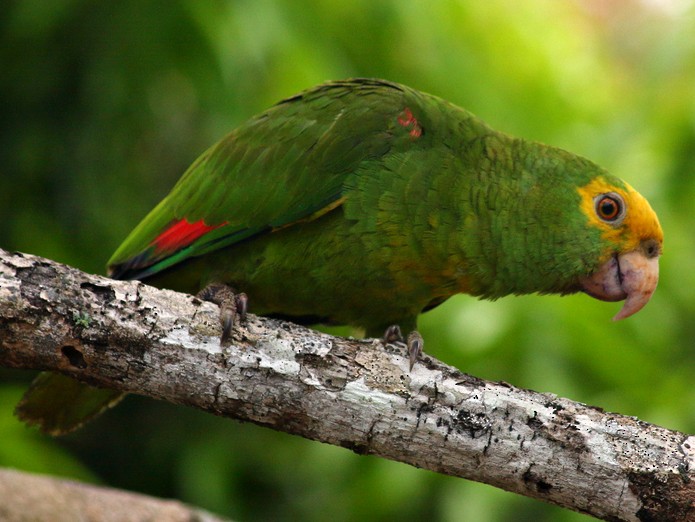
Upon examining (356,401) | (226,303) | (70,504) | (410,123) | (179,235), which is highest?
(410,123)

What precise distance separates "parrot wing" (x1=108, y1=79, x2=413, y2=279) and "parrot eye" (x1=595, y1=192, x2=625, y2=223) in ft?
2.22

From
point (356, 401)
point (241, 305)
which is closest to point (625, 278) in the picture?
point (356, 401)

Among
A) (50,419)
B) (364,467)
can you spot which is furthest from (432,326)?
(50,419)

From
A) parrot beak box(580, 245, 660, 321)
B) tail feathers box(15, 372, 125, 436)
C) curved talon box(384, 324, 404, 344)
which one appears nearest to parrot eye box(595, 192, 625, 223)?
parrot beak box(580, 245, 660, 321)

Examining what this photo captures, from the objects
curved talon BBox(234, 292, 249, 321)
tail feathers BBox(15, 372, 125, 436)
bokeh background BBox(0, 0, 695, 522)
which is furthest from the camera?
bokeh background BBox(0, 0, 695, 522)

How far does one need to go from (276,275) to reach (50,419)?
87cm

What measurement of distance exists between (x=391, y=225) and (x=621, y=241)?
0.76 meters

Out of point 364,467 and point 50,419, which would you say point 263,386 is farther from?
point 364,467

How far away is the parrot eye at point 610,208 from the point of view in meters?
2.71

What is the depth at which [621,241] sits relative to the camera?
2.72 metres

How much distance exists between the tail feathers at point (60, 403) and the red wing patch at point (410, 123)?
1.25 m

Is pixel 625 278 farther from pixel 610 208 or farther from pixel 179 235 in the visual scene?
pixel 179 235

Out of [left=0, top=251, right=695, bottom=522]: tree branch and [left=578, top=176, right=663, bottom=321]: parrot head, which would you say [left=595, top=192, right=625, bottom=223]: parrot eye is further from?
[left=0, top=251, right=695, bottom=522]: tree branch

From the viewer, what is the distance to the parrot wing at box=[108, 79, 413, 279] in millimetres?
2711
